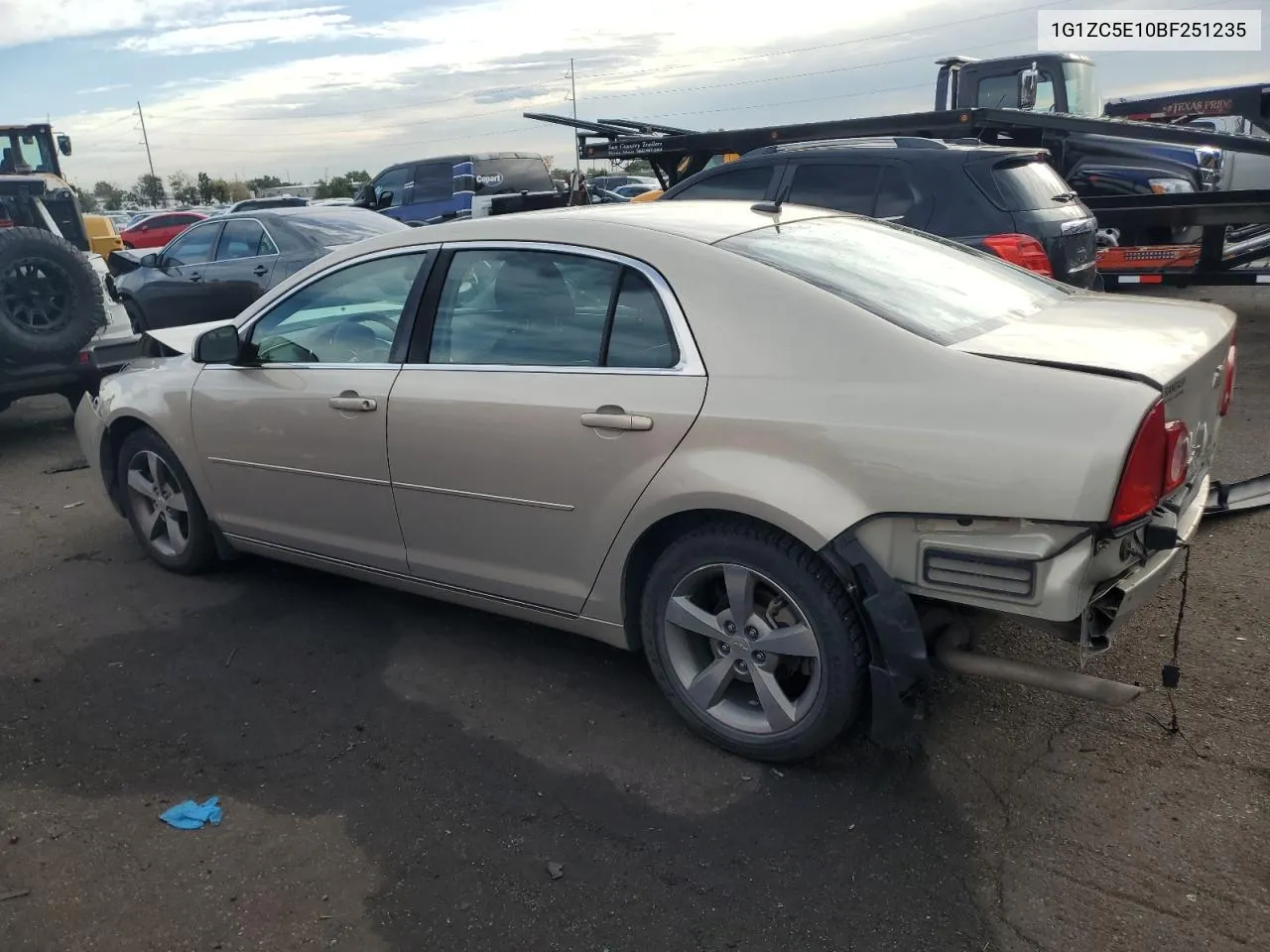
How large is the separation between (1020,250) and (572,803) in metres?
5.10

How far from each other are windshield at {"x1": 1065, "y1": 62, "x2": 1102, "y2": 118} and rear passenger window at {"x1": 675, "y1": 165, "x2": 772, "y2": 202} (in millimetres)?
6110

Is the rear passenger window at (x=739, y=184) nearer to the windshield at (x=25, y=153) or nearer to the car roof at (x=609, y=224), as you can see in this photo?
the car roof at (x=609, y=224)

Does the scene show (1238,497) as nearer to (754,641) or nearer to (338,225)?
(754,641)

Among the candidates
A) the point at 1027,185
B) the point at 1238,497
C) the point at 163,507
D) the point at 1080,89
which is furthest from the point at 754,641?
the point at 1080,89

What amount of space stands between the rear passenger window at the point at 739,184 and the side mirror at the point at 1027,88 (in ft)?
18.2

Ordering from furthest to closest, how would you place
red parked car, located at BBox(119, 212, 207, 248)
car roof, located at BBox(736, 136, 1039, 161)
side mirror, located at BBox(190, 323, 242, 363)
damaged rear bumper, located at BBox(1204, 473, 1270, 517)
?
red parked car, located at BBox(119, 212, 207, 248) → car roof, located at BBox(736, 136, 1039, 161) → damaged rear bumper, located at BBox(1204, 473, 1270, 517) → side mirror, located at BBox(190, 323, 242, 363)

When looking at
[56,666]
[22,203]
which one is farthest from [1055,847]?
[22,203]

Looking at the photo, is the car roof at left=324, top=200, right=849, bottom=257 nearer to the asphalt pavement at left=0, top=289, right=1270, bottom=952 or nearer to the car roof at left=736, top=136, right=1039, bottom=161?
the asphalt pavement at left=0, top=289, right=1270, bottom=952

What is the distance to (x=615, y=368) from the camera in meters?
3.39

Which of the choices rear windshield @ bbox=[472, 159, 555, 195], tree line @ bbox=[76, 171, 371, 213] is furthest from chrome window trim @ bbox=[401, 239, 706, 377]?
tree line @ bbox=[76, 171, 371, 213]

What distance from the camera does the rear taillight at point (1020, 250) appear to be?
6.76 meters

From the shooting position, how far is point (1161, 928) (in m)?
2.49

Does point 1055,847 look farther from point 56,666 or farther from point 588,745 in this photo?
point 56,666

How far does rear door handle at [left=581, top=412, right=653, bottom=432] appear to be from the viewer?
3.25 meters
